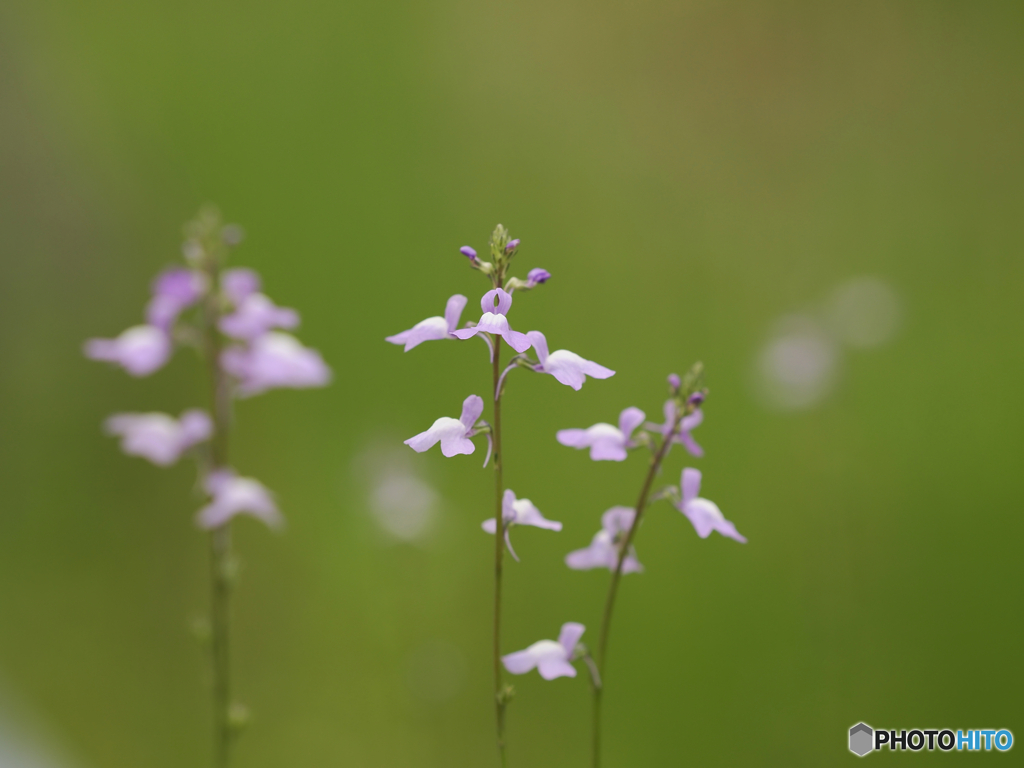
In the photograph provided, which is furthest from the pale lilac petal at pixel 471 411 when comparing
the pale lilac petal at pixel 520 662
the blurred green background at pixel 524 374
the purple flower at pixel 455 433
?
the blurred green background at pixel 524 374

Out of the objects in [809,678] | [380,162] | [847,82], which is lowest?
[809,678]

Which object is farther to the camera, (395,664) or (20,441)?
(20,441)

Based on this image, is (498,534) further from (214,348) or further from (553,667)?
(214,348)

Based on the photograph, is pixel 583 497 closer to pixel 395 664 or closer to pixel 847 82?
pixel 395 664

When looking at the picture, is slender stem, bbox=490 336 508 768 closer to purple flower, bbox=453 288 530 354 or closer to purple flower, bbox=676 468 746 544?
purple flower, bbox=453 288 530 354

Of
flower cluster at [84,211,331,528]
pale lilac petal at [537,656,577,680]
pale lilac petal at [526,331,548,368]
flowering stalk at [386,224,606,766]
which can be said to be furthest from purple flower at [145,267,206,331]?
pale lilac petal at [537,656,577,680]

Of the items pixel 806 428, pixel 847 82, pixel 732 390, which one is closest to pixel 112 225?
pixel 732 390

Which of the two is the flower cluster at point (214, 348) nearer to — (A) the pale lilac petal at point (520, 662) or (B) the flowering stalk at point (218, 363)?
(B) the flowering stalk at point (218, 363)
